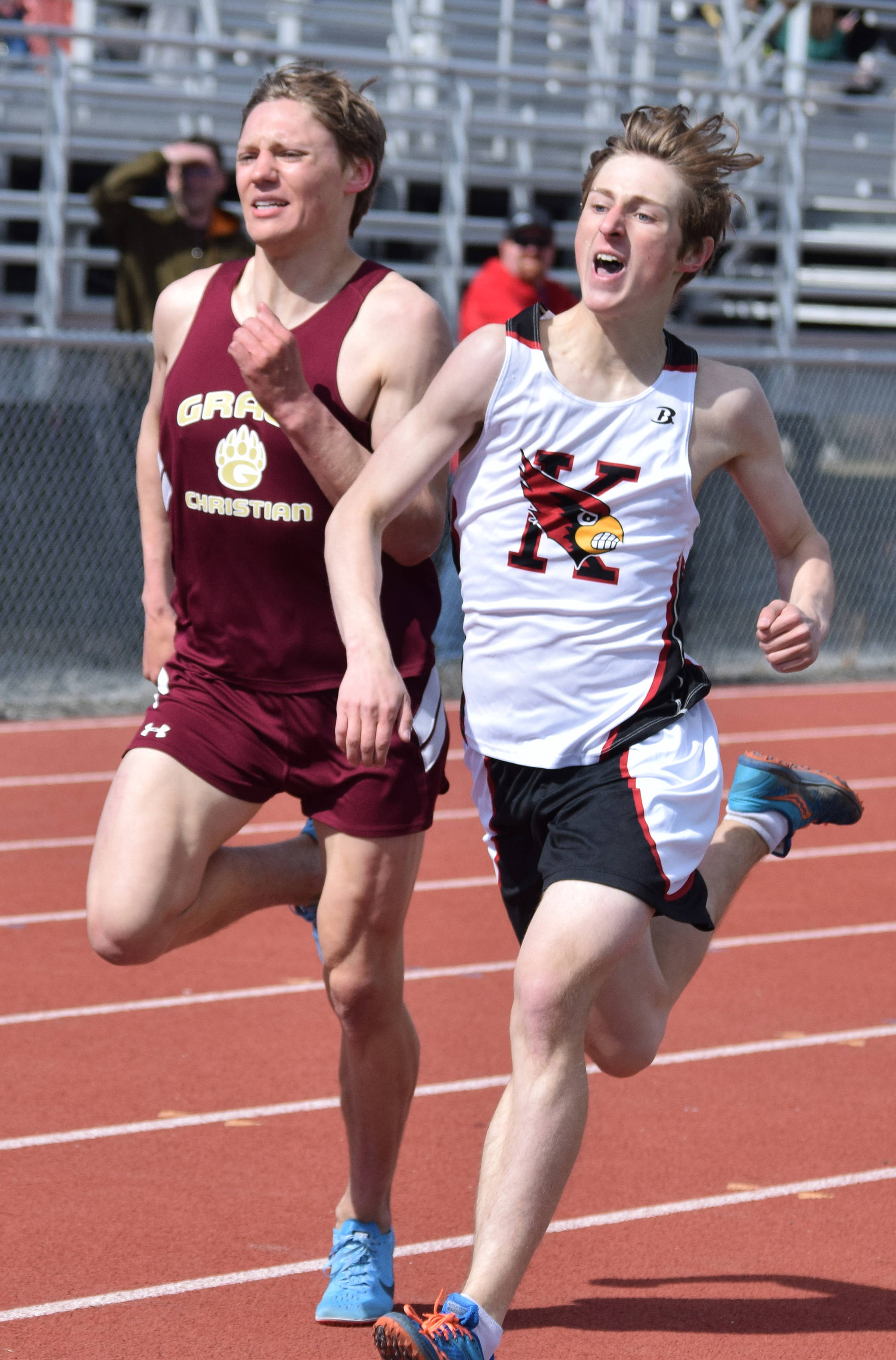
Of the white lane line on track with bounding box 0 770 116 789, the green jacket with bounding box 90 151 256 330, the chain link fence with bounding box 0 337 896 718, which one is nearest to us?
the white lane line on track with bounding box 0 770 116 789

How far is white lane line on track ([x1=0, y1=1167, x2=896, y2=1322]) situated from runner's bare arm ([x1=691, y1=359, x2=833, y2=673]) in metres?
1.27

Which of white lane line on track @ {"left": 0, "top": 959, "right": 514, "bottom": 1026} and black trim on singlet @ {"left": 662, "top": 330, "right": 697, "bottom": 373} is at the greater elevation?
black trim on singlet @ {"left": 662, "top": 330, "right": 697, "bottom": 373}

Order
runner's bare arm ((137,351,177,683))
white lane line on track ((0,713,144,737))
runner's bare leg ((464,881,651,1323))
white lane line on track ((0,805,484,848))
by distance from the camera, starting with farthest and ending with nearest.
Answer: white lane line on track ((0,713,144,737))
white lane line on track ((0,805,484,848))
runner's bare arm ((137,351,177,683))
runner's bare leg ((464,881,651,1323))

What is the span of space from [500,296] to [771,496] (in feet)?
21.8

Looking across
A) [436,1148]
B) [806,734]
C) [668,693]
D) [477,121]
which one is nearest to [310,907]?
[436,1148]

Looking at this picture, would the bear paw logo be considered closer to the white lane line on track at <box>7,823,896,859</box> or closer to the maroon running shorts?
the maroon running shorts

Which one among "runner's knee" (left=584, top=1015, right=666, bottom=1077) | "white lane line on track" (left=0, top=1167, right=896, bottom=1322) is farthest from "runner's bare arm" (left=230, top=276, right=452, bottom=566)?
"white lane line on track" (left=0, top=1167, right=896, bottom=1322)

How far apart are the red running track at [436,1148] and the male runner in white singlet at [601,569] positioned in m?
0.61

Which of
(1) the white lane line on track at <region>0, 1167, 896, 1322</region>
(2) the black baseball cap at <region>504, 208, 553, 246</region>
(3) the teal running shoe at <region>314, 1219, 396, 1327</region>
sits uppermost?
(2) the black baseball cap at <region>504, 208, 553, 246</region>

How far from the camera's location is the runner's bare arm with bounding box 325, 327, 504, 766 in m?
2.76

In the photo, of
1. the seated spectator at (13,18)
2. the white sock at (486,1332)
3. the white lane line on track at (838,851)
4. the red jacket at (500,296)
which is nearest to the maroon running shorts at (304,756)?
the white sock at (486,1332)

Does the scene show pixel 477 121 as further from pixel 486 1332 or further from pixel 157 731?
pixel 486 1332

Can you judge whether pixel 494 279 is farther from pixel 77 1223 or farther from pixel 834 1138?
pixel 77 1223

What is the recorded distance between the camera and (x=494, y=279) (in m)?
9.70
